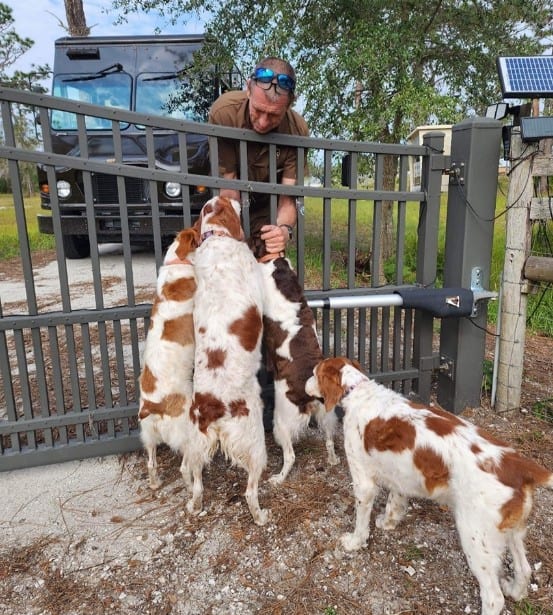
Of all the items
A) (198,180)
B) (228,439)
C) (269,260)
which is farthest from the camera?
(269,260)

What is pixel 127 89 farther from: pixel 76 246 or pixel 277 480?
pixel 277 480

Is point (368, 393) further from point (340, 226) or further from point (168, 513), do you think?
point (340, 226)

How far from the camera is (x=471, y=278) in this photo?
358cm

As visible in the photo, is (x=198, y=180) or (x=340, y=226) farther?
(x=340, y=226)

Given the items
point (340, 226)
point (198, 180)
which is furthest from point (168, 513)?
point (340, 226)

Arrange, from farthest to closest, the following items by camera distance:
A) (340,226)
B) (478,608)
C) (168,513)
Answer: (340,226) < (168,513) < (478,608)

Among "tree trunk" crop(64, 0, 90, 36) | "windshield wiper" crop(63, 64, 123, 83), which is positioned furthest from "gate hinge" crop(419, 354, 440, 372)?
"tree trunk" crop(64, 0, 90, 36)

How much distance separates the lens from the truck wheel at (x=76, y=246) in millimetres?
9055

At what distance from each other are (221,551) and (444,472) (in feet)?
3.83

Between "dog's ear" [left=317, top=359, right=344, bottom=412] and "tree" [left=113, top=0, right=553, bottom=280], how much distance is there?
4.66 meters

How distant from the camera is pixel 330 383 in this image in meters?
2.58

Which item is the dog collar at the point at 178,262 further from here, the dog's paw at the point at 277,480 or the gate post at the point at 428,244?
the gate post at the point at 428,244

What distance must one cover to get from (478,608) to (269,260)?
221cm

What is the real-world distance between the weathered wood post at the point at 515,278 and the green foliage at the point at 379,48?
3.05 metres
